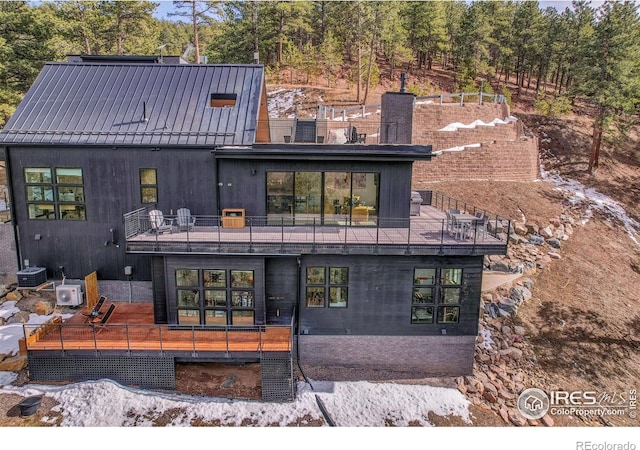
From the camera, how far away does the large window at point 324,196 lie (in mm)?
11906

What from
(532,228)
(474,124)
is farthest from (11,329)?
(474,124)

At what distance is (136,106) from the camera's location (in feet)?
41.7

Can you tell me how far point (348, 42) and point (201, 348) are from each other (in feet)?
133

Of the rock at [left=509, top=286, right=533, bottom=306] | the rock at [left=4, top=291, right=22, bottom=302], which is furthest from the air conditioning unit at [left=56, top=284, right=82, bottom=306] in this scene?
the rock at [left=509, top=286, right=533, bottom=306]

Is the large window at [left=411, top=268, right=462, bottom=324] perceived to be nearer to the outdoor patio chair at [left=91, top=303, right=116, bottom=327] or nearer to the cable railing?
the cable railing

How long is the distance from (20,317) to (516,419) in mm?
14152

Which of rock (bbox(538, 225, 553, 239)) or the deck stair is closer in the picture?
the deck stair

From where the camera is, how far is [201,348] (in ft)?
31.6

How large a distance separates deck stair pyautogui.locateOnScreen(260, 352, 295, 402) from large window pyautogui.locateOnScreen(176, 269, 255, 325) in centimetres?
137

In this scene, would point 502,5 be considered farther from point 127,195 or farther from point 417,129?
point 127,195

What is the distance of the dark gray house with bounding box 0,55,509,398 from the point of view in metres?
10.1

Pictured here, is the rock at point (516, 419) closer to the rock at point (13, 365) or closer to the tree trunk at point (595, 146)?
the rock at point (13, 365)

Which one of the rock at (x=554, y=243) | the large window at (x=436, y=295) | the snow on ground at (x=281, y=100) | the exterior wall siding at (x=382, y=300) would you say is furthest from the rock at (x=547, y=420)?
the snow on ground at (x=281, y=100)

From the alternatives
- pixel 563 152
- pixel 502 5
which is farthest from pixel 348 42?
pixel 563 152
